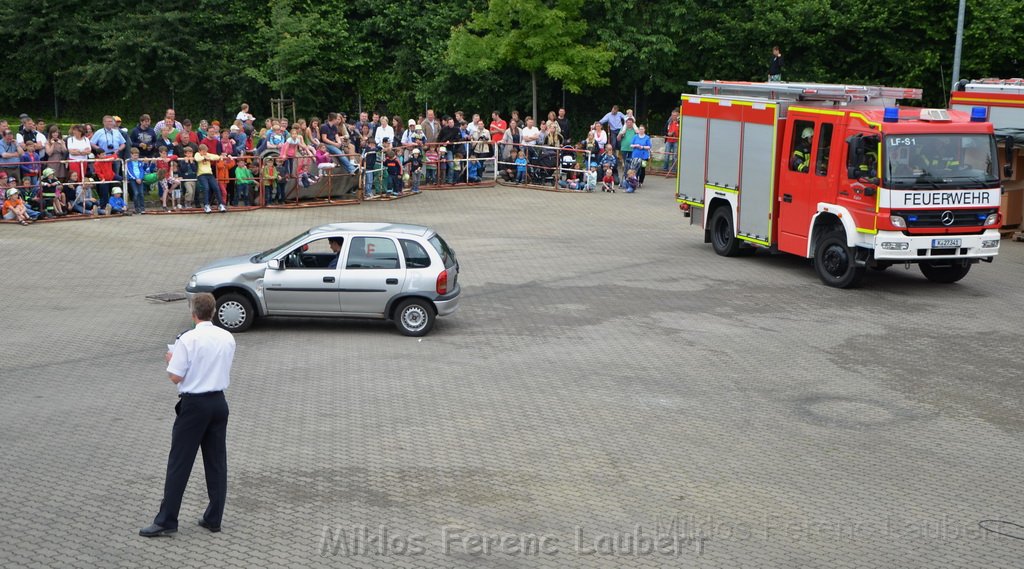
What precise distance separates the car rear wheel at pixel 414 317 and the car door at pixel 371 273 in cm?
23

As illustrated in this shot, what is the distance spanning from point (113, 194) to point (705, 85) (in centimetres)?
1213

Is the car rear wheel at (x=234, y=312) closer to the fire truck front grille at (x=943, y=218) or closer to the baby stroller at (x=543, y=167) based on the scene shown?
the fire truck front grille at (x=943, y=218)

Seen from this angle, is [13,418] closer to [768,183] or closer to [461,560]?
[461,560]

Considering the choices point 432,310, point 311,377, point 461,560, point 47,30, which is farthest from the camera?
point 47,30

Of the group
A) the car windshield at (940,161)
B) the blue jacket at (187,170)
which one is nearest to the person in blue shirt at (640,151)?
the blue jacket at (187,170)

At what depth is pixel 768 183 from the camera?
65.7 feet

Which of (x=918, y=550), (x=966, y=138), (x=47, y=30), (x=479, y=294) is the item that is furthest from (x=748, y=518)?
(x=47, y=30)

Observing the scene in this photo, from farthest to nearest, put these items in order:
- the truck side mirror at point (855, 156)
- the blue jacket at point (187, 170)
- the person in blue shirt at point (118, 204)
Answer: the blue jacket at point (187, 170)
the person in blue shirt at point (118, 204)
the truck side mirror at point (855, 156)

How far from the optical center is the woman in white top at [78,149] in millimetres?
23734

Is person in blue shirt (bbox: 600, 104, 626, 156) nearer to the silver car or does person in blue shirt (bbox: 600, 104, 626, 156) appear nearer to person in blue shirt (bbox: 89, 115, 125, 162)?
person in blue shirt (bbox: 89, 115, 125, 162)

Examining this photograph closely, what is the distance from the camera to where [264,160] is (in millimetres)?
25891

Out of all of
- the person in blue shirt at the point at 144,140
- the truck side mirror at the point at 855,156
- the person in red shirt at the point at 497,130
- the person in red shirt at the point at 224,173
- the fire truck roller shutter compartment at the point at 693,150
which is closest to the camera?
the truck side mirror at the point at 855,156

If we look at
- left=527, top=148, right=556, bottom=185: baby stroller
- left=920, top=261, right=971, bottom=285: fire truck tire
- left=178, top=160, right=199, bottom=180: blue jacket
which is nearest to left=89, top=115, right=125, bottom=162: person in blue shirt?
left=178, top=160, right=199, bottom=180: blue jacket

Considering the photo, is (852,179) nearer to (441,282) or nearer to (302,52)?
(441,282)
